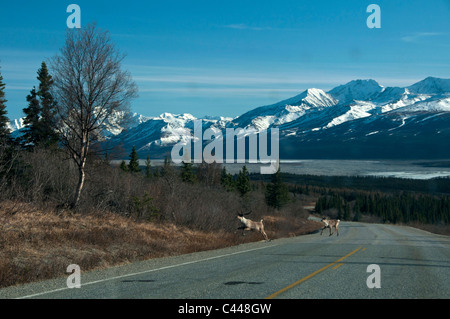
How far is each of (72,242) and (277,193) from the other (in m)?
63.4

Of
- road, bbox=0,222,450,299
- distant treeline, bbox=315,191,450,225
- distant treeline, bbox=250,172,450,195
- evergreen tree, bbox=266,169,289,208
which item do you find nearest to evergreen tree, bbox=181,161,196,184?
evergreen tree, bbox=266,169,289,208

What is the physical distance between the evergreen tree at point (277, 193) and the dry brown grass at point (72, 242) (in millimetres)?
53782

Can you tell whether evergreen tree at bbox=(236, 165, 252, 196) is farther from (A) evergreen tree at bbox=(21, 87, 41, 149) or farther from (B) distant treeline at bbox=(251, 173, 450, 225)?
(B) distant treeline at bbox=(251, 173, 450, 225)

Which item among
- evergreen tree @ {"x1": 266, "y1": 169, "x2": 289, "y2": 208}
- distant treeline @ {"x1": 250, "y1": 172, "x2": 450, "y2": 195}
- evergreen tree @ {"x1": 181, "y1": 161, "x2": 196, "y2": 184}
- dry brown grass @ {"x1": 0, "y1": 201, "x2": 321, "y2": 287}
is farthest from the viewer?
distant treeline @ {"x1": 250, "y1": 172, "x2": 450, "y2": 195}

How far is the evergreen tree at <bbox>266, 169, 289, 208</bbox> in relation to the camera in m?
76.8

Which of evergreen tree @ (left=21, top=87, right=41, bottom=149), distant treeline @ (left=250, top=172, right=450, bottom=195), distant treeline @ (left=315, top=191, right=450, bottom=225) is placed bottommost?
distant treeline @ (left=315, top=191, right=450, bottom=225)

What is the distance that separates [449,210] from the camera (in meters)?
114

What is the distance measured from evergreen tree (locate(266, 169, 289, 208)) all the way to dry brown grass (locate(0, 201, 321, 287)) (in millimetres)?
53782

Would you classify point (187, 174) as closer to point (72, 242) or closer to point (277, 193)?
point (277, 193)

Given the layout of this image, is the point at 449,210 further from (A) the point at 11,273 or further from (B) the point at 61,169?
(A) the point at 11,273

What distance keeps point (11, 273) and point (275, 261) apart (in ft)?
26.2

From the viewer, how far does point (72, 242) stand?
15930mm
